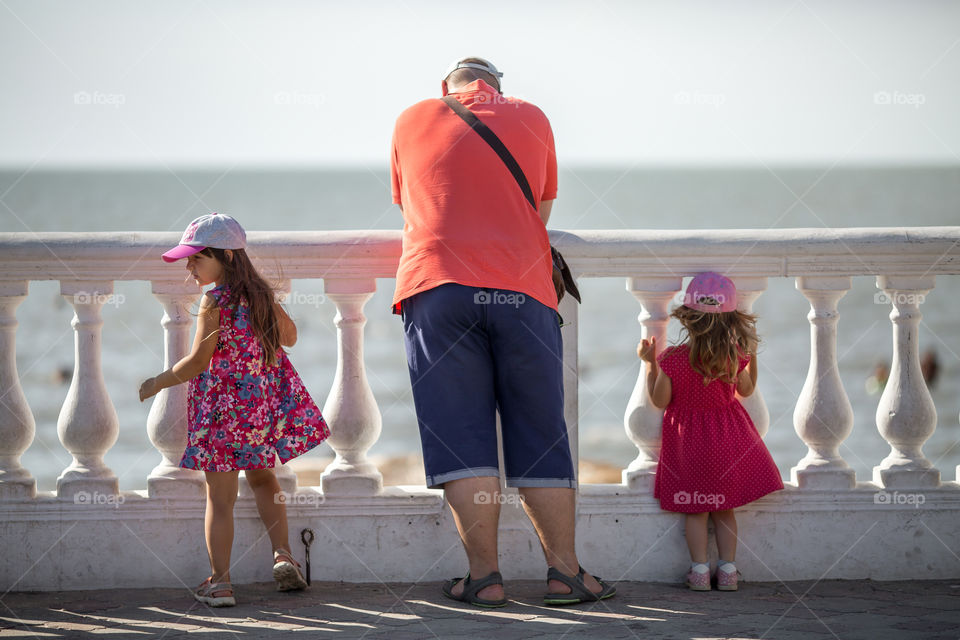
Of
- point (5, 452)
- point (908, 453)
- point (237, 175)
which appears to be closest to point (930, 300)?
point (908, 453)

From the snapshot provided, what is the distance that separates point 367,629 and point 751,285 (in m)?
1.99

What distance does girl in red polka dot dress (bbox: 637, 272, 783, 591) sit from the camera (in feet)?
13.4

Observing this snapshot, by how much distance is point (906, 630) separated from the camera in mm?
3516

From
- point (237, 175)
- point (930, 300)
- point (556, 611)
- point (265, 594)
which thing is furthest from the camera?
point (237, 175)

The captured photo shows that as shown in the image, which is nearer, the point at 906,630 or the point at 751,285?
the point at 906,630

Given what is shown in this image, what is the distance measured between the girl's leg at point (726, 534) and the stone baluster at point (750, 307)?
0.36 meters

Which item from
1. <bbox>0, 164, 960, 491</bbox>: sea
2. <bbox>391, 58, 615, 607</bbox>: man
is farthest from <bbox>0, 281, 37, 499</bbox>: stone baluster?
<bbox>391, 58, 615, 607</bbox>: man

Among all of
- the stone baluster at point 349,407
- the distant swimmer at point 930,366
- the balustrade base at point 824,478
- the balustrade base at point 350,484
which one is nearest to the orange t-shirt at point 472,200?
the stone baluster at point 349,407

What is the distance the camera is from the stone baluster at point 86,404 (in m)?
4.17

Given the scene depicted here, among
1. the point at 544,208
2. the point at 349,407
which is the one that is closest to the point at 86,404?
the point at 349,407

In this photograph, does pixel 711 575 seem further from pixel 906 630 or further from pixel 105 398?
pixel 105 398

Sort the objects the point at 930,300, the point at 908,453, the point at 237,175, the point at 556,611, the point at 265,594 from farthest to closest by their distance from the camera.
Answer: the point at 237,175, the point at 930,300, the point at 908,453, the point at 265,594, the point at 556,611

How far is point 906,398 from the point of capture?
4.30 metres

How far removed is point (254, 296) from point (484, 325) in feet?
2.82
